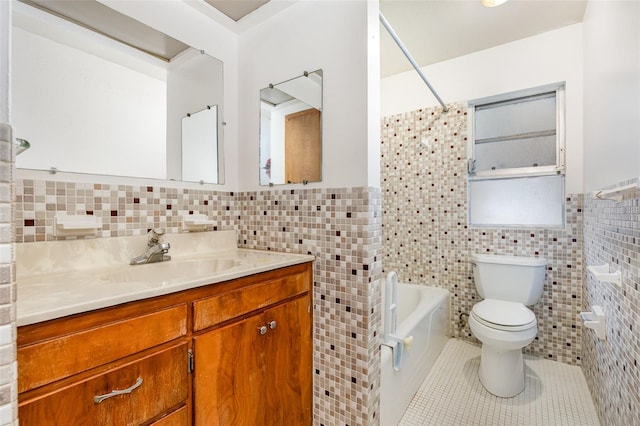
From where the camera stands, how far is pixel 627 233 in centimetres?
109

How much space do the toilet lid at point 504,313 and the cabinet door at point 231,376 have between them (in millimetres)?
1391

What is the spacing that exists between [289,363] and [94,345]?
2.62 feet

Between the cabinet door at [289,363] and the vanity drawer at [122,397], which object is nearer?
the vanity drawer at [122,397]

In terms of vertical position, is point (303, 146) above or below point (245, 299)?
above

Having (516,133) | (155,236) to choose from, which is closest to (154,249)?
(155,236)

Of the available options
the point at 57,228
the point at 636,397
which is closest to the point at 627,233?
the point at 636,397

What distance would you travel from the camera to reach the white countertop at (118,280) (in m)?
0.71

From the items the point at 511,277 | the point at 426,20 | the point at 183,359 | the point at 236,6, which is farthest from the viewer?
the point at 511,277

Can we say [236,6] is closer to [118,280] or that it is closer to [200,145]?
[200,145]

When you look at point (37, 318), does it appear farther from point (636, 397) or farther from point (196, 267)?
point (636, 397)

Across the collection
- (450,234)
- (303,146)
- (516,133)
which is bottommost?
(450,234)

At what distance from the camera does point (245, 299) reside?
1128mm

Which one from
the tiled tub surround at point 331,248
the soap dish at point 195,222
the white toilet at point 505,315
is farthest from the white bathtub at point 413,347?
the soap dish at point 195,222

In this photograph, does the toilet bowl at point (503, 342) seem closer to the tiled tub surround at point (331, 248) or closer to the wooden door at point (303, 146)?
the tiled tub surround at point (331, 248)
